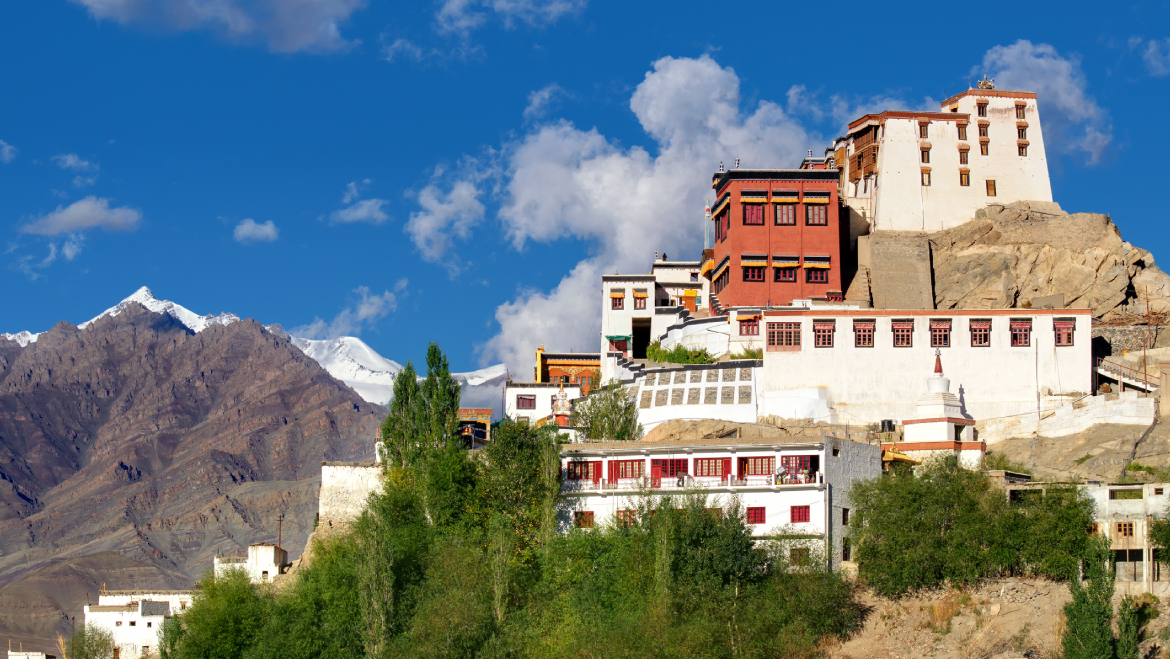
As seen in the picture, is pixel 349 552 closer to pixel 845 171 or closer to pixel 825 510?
pixel 825 510

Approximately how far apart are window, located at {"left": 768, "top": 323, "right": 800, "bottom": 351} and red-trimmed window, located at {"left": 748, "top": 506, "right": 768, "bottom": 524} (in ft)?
54.1

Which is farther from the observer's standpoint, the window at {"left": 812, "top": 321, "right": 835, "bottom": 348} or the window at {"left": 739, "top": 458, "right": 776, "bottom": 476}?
the window at {"left": 812, "top": 321, "right": 835, "bottom": 348}

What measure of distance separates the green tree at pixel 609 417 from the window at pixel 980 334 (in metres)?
18.5

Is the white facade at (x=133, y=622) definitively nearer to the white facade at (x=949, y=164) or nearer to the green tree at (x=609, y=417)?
the green tree at (x=609, y=417)

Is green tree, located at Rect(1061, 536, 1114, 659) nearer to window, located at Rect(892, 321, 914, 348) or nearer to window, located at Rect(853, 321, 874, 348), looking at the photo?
window, located at Rect(892, 321, 914, 348)

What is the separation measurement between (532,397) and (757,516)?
27787 millimetres

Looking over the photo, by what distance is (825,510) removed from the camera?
57.5 metres

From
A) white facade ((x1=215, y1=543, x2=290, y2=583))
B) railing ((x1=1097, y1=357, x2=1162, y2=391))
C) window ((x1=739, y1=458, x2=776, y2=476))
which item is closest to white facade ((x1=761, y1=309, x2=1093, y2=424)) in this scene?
railing ((x1=1097, y1=357, x2=1162, y2=391))

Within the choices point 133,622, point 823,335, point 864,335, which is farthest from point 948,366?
point 133,622

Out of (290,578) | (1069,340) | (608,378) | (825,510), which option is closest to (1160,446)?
(1069,340)

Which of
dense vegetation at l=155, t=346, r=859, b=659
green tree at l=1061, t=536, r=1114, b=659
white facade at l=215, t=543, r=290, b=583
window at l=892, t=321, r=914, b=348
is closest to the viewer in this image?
green tree at l=1061, t=536, r=1114, b=659

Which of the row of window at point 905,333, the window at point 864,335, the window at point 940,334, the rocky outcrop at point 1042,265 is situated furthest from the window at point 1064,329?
the window at point 864,335

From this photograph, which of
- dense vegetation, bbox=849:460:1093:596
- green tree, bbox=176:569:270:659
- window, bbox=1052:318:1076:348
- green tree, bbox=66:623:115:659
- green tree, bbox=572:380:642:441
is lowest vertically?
green tree, bbox=66:623:115:659

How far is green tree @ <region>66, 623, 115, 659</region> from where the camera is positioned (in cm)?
7888
